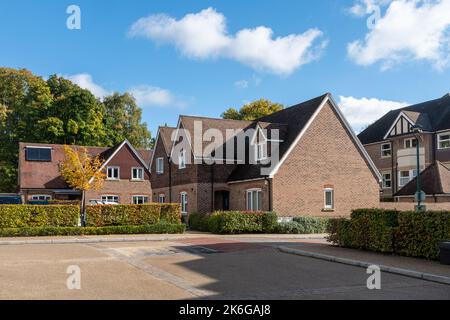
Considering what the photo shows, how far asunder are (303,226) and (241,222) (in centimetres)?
377

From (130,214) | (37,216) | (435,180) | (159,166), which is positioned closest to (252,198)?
(130,214)

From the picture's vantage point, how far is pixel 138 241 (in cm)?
2347

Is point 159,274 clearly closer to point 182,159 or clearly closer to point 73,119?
point 182,159

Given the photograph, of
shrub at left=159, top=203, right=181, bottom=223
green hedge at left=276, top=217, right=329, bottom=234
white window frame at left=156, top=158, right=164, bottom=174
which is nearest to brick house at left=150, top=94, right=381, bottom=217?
green hedge at left=276, top=217, right=329, bottom=234

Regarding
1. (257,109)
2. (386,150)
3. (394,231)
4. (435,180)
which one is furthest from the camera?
(257,109)

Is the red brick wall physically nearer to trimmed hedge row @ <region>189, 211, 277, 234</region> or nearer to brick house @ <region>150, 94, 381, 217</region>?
brick house @ <region>150, 94, 381, 217</region>

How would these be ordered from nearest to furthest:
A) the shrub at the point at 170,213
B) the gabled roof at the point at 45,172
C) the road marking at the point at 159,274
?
1. the road marking at the point at 159,274
2. the shrub at the point at 170,213
3. the gabled roof at the point at 45,172

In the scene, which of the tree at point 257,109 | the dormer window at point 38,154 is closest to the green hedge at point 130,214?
the dormer window at point 38,154

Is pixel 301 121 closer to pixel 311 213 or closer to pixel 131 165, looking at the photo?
pixel 311 213

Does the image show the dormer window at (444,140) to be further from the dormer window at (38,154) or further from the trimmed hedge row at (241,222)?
the dormer window at (38,154)

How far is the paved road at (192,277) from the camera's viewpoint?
9.68 metres

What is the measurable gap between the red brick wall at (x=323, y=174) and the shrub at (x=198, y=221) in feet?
14.5

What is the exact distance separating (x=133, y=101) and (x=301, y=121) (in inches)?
1719

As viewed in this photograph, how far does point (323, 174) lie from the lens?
102 feet
